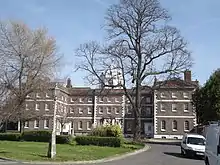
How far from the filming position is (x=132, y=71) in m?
43.6

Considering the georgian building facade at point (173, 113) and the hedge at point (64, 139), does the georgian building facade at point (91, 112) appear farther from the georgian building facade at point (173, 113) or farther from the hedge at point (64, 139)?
the hedge at point (64, 139)

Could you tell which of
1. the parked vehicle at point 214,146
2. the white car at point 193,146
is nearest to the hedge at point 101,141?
the white car at point 193,146

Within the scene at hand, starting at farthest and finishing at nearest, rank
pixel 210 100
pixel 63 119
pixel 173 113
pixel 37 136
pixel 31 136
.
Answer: pixel 63 119
pixel 173 113
pixel 210 100
pixel 31 136
pixel 37 136

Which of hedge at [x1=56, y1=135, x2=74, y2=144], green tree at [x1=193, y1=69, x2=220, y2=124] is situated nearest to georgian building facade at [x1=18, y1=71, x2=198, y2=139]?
green tree at [x1=193, y1=69, x2=220, y2=124]

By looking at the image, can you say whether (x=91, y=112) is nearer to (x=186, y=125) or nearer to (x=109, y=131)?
(x=186, y=125)

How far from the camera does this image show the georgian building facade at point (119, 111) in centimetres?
7969

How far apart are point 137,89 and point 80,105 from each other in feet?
177

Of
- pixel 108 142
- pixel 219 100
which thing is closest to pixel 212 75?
pixel 219 100

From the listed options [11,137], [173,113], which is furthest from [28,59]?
[173,113]

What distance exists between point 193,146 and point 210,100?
24433 mm

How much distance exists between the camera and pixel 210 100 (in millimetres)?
50281

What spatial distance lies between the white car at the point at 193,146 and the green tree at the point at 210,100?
829 inches

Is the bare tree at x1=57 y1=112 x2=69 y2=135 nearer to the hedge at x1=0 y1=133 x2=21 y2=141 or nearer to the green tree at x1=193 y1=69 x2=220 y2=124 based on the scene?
the hedge at x1=0 y1=133 x2=21 y2=141

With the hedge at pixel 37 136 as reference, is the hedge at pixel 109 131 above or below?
above
